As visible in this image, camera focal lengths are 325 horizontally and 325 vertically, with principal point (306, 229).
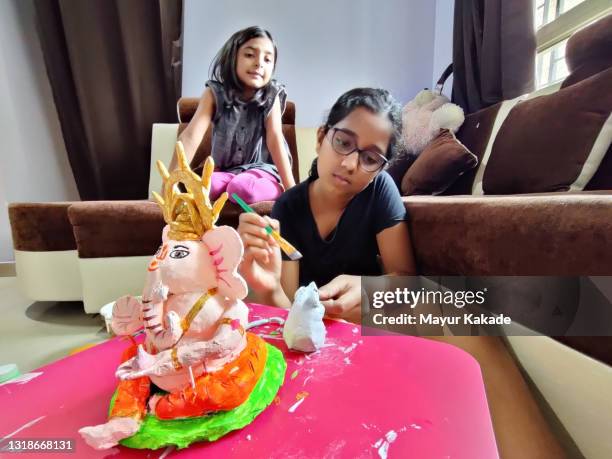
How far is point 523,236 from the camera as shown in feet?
1.58

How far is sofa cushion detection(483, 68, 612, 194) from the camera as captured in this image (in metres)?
0.93

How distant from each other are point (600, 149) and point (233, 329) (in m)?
1.14

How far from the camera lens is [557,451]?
0.49 metres

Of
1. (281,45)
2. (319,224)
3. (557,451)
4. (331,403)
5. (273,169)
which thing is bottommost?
(557,451)

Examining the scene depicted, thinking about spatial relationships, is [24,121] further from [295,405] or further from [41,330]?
[295,405]

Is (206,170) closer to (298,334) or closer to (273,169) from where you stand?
(298,334)

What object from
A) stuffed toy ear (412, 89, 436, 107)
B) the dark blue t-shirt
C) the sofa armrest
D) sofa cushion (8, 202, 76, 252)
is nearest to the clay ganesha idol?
the sofa armrest

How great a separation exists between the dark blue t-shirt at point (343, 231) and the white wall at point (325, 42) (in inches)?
60.0

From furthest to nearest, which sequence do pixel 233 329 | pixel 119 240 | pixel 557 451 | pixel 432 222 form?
pixel 119 240
pixel 432 222
pixel 557 451
pixel 233 329

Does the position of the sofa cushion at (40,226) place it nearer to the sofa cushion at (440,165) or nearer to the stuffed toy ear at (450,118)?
the sofa cushion at (440,165)

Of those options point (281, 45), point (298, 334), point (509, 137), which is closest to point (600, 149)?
point (509, 137)

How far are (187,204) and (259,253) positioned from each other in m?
0.28

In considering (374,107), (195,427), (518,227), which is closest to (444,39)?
(374,107)

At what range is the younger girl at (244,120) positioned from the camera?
1.19 meters
